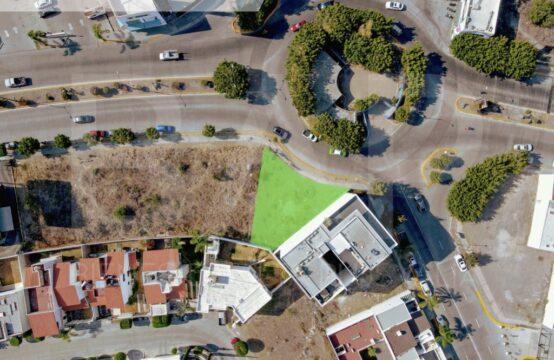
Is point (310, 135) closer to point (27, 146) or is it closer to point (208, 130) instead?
point (208, 130)

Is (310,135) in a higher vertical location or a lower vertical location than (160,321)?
higher

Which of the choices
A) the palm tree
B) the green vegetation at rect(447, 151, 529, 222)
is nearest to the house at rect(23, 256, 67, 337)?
the palm tree

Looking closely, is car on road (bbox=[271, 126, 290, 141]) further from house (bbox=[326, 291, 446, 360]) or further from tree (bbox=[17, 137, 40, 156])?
tree (bbox=[17, 137, 40, 156])

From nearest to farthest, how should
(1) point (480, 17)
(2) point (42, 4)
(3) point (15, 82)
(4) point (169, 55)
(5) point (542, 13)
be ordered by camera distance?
(1) point (480, 17)
(5) point (542, 13)
(2) point (42, 4)
(4) point (169, 55)
(3) point (15, 82)

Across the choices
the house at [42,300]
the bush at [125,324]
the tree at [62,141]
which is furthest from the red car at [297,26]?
the bush at [125,324]

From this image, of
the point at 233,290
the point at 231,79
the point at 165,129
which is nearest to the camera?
the point at 231,79

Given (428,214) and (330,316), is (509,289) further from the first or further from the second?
(330,316)

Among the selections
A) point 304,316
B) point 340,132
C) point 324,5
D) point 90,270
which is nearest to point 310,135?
point 340,132
